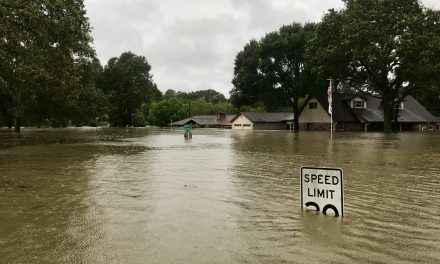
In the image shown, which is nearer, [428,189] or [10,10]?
[428,189]

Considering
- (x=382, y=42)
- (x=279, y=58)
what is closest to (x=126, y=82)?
(x=279, y=58)

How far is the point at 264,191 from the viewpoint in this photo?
1038 centimetres

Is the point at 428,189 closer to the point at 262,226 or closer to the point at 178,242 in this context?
the point at 262,226

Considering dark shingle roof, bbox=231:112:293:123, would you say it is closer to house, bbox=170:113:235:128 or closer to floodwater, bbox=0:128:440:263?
house, bbox=170:113:235:128

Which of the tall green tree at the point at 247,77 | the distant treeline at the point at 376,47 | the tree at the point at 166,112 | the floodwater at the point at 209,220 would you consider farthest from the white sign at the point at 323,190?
the tree at the point at 166,112

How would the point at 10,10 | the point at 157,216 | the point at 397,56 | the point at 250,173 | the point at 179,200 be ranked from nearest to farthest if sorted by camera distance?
1. the point at 157,216
2. the point at 179,200
3. the point at 250,173
4. the point at 10,10
5. the point at 397,56

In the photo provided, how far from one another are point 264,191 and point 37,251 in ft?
19.9

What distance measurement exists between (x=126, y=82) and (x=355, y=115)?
69111mm

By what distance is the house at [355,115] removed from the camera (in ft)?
231

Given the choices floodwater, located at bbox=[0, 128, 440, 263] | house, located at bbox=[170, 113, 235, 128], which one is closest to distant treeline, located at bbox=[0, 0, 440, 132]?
floodwater, located at bbox=[0, 128, 440, 263]

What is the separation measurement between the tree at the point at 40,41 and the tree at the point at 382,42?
35.0 m

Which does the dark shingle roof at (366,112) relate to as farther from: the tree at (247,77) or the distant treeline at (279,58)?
the tree at (247,77)

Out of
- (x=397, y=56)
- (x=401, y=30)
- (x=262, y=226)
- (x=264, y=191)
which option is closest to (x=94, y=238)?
(x=262, y=226)

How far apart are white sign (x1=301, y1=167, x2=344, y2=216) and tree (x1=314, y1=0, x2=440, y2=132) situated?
1872 inches
